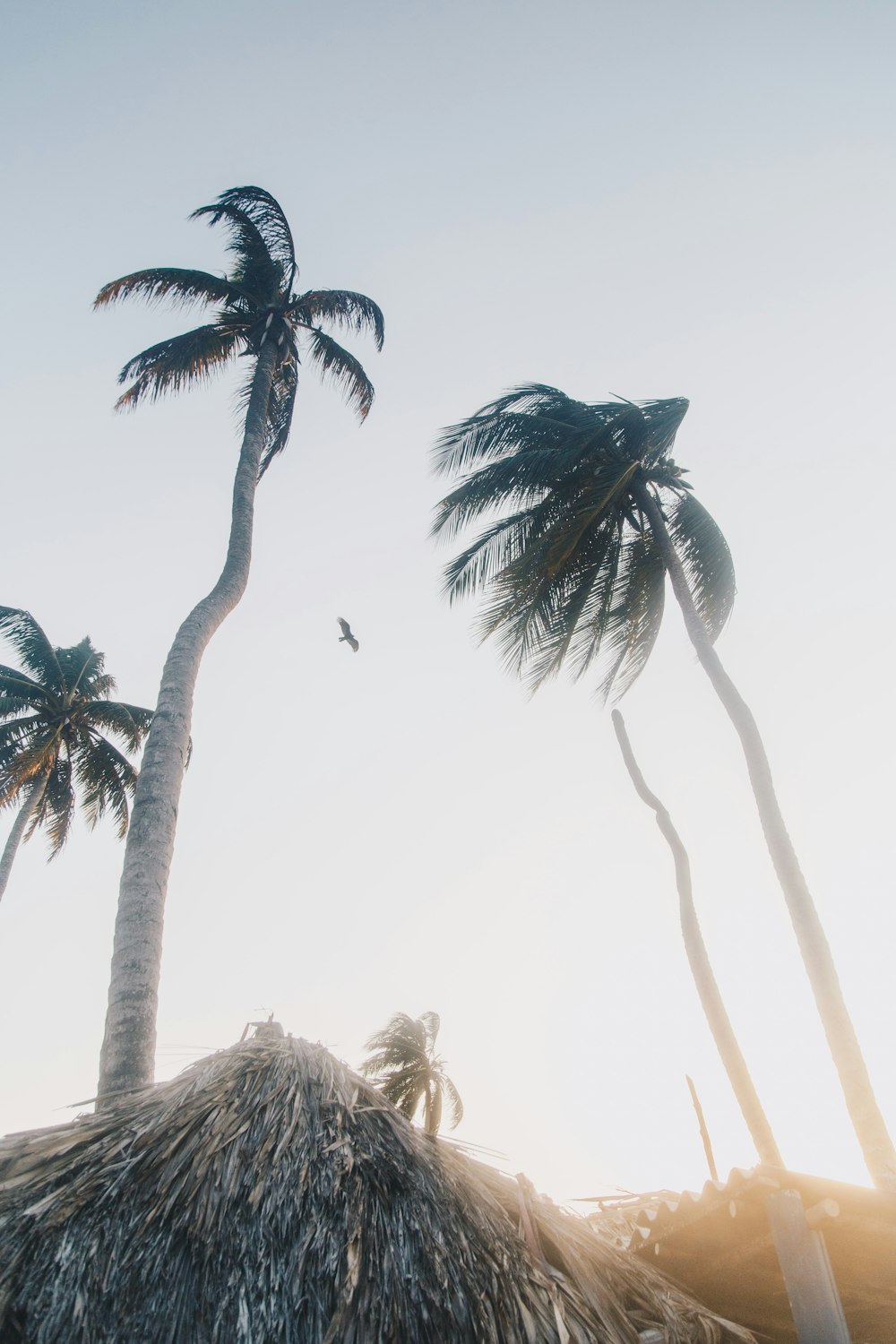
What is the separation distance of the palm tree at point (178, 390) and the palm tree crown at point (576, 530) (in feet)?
9.43

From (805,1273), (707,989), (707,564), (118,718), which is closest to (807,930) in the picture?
(707,989)

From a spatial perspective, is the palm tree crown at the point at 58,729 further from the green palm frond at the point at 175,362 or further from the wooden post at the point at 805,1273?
the wooden post at the point at 805,1273

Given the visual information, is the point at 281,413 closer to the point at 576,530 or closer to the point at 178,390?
the point at 178,390

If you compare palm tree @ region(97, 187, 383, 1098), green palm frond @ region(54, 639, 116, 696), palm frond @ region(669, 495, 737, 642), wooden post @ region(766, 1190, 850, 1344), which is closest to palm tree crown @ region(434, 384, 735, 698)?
palm frond @ region(669, 495, 737, 642)

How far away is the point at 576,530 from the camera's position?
33.5 feet

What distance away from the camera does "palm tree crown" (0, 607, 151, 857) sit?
16.0 metres

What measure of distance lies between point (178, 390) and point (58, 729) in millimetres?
9513

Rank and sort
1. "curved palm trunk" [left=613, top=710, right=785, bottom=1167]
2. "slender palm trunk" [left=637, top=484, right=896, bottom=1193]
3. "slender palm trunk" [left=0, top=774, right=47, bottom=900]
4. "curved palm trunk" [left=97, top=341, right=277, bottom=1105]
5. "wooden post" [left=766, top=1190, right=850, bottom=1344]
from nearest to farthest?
"wooden post" [left=766, top=1190, right=850, bottom=1344] < "curved palm trunk" [left=97, top=341, right=277, bottom=1105] < "slender palm trunk" [left=637, top=484, right=896, bottom=1193] < "curved palm trunk" [left=613, top=710, right=785, bottom=1167] < "slender palm trunk" [left=0, top=774, right=47, bottom=900]

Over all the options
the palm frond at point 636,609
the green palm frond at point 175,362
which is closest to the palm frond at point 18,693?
the green palm frond at point 175,362

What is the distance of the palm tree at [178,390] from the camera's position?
17.7 feet

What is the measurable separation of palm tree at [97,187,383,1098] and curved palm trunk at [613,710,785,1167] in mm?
6710

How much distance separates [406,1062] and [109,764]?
1409 centimetres

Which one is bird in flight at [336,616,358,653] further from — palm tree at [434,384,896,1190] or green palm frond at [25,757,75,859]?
green palm frond at [25,757,75,859]

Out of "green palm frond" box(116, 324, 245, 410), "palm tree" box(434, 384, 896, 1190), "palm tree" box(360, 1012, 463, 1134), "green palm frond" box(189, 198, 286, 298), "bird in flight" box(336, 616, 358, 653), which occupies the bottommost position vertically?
"palm tree" box(360, 1012, 463, 1134)
